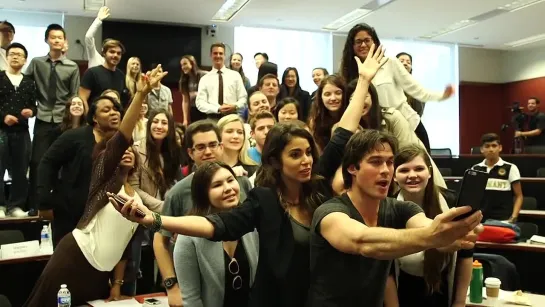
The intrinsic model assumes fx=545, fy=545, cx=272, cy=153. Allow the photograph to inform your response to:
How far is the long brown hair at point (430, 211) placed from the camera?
7.83ft

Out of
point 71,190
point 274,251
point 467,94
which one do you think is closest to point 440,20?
point 467,94

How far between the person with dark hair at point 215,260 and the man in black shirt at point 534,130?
10.0 metres

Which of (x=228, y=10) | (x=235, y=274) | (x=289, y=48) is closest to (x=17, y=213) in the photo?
(x=235, y=274)

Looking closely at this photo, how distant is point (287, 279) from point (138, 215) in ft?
1.75

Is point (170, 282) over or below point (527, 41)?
below

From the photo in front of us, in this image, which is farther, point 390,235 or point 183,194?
point 183,194

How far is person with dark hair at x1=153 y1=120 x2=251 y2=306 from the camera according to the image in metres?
2.50

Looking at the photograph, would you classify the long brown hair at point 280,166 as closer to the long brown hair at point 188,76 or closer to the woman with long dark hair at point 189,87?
the woman with long dark hair at point 189,87

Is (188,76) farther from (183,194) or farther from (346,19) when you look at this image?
(346,19)

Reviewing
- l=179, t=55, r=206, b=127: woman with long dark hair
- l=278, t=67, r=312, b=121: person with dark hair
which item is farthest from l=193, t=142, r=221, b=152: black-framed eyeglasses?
l=179, t=55, r=206, b=127: woman with long dark hair

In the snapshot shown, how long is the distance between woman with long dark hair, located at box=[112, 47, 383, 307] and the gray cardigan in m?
0.30

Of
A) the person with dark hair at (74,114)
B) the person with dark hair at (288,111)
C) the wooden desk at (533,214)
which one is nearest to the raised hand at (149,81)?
the person with dark hair at (288,111)

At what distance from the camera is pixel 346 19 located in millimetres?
10312

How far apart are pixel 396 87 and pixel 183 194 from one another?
4.71 ft
